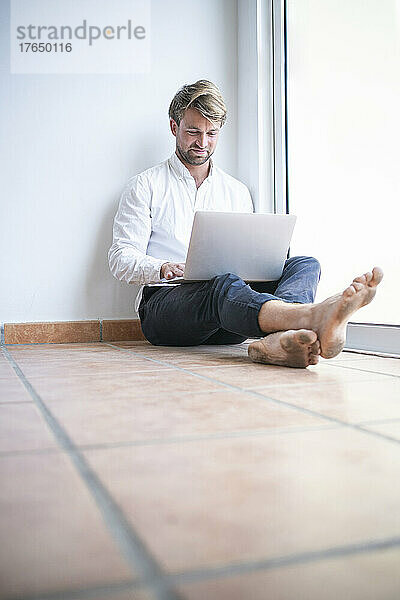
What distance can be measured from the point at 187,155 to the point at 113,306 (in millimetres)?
674

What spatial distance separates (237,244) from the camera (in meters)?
1.69

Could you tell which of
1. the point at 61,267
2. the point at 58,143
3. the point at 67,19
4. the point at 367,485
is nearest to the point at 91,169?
the point at 58,143

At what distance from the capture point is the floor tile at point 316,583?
37 centimetres

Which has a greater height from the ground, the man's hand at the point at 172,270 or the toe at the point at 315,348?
the man's hand at the point at 172,270

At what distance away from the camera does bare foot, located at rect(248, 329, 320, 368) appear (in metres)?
1.34

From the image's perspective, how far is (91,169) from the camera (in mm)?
2449

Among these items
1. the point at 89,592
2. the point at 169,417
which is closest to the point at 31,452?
the point at 169,417

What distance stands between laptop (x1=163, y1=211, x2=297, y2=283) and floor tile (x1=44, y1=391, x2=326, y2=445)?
0.70m

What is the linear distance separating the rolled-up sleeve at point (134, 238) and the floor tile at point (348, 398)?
95cm

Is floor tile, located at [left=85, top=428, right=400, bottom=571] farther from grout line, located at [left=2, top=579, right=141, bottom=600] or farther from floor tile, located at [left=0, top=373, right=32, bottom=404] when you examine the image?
floor tile, located at [left=0, top=373, right=32, bottom=404]

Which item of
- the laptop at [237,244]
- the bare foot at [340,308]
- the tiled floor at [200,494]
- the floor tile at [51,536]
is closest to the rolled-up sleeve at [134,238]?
the laptop at [237,244]

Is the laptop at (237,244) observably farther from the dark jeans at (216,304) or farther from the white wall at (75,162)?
the white wall at (75,162)

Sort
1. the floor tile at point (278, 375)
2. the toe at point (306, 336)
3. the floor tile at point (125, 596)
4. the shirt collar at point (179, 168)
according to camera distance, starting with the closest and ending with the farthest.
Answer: the floor tile at point (125, 596), the floor tile at point (278, 375), the toe at point (306, 336), the shirt collar at point (179, 168)

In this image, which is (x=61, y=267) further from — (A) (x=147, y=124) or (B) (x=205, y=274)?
(B) (x=205, y=274)
